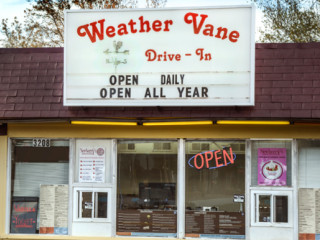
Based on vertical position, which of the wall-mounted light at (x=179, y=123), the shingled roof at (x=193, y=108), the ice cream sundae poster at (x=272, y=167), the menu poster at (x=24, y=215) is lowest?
the menu poster at (x=24, y=215)

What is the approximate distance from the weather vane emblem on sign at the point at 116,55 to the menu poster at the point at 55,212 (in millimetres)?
2796

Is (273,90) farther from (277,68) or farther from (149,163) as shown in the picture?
(149,163)

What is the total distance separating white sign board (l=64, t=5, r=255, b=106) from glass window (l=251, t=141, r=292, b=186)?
1.29 metres

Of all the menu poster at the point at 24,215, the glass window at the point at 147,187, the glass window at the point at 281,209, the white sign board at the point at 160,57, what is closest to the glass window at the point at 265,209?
the glass window at the point at 281,209

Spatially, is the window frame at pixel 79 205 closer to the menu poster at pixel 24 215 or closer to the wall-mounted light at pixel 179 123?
the menu poster at pixel 24 215

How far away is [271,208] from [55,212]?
14.4 feet

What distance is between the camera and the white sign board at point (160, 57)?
870 cm

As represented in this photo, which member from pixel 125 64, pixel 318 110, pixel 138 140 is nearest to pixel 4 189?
pixel 138 140

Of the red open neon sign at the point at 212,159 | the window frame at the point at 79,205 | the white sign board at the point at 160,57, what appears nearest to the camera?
the white sign board at the point at 160,57

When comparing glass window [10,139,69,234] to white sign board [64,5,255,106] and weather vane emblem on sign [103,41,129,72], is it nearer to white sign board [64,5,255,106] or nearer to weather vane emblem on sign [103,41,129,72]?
white sign board [64,5,255,106]

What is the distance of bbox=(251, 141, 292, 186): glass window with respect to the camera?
9.27 meters

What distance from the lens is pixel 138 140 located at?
9.69 m

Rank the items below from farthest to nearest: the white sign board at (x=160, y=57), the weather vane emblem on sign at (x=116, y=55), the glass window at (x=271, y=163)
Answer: the glass window at (x=271, y=163)
the weather vane emblem on sign at (x=116, y=55)
the white sign board at (x=160, y=57)

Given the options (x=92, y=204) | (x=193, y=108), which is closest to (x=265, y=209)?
(x=193, y=108)
